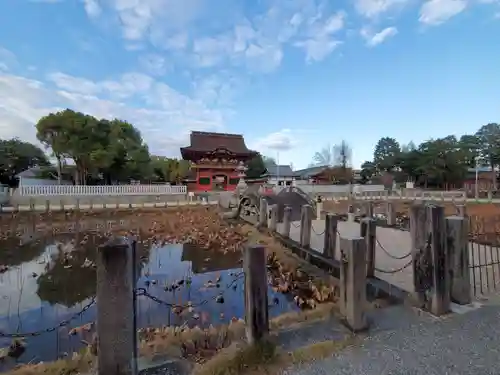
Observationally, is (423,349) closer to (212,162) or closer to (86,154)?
(86,154)

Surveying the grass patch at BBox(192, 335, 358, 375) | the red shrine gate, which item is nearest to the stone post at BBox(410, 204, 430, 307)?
the grass patch at BBox(192, 335, 358, 375)

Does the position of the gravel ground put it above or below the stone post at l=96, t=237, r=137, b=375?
below

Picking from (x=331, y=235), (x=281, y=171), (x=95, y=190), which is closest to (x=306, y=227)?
(x=331, y=235)

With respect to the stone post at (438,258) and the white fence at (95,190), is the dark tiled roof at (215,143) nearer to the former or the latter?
the white fence at (95,190)

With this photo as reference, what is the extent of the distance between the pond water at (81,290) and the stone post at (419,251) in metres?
2.30

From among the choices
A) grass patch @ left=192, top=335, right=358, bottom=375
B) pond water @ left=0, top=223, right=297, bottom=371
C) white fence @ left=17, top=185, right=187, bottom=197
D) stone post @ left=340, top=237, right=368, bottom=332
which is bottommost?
pond water @ left=0, top=223, right=297, bottom=371

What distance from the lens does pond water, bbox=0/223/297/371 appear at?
4.89 m

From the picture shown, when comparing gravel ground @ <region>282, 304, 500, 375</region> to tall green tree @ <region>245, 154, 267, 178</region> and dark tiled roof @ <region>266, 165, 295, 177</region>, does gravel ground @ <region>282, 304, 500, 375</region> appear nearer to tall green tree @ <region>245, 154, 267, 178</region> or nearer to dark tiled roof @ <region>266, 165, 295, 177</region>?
tall green tree @ <region>245, 154, 267, 178</region>

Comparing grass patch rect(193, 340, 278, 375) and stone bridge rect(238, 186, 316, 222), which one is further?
stone bridge rect(238, 186, 316, 222)

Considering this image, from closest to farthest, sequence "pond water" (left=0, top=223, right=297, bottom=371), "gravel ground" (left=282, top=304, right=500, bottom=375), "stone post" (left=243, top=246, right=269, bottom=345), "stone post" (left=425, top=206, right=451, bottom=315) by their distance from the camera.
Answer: "gravel ground" (left=282, top=304, right=500, bottom=375) → "stone post" (left=243, top=246, right=269, bottom=345) → "stone post" (left=425, top=206, right=451, bottom=315) → "pond water" (left=0, top=223, right=297, bottom=371)

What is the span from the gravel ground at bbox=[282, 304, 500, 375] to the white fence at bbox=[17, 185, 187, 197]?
24.1 metres

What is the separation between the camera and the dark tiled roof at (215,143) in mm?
32062

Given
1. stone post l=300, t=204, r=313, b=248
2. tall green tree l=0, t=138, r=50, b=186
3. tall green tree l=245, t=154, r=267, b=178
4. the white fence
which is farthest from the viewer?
tall green tree l=245, t=154, r=267, b=178

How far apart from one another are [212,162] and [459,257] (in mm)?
29065
